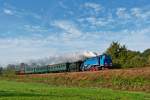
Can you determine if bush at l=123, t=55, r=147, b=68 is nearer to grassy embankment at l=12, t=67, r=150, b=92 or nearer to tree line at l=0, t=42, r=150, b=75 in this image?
tree line at l=0, t=42, r=150, b=75

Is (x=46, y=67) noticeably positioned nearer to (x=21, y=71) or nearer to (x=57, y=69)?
(x=57, y=69)

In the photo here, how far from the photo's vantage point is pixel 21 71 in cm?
10744

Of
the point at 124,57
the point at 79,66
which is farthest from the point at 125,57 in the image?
the point at 79,66

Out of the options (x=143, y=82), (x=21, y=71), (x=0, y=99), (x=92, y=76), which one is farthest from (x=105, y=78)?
(x=21, y=71)

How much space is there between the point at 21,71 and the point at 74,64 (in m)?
30.0

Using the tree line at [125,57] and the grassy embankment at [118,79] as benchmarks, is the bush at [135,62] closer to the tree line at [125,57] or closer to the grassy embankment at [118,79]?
the tree line at [125,57]

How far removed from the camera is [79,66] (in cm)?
8069

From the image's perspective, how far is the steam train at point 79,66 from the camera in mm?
66250

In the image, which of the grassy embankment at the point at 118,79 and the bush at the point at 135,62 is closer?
the grassy embankment at the point at 118,79

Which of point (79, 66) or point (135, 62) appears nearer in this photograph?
point (135, 62)

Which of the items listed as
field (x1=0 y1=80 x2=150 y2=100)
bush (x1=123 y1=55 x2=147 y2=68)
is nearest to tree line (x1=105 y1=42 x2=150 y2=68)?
bush (x1=123 y1=55 x2=147 y2=68)

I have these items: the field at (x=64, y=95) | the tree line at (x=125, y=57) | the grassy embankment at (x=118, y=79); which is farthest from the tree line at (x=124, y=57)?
the field at (x=64, y=95)

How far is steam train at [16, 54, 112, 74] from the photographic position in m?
66.2

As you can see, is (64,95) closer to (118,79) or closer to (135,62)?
(118,79)
